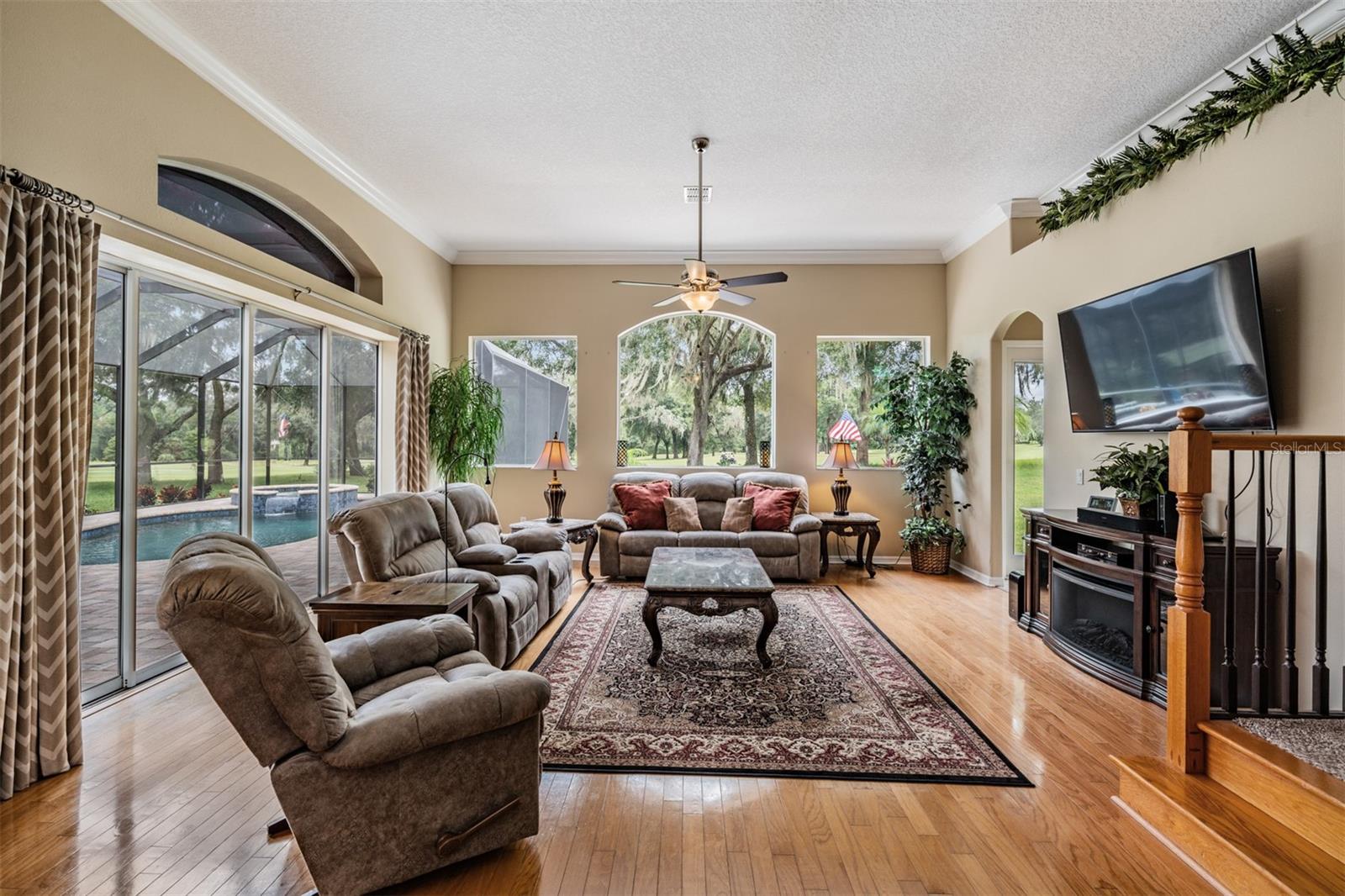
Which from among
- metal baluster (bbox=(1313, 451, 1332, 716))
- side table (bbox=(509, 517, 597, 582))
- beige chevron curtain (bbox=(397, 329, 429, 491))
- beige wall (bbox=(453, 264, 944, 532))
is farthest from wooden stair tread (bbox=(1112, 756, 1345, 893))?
beige chevron curtain (bbox=(397, 329, 429, 491))

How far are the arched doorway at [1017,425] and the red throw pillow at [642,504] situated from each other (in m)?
3.07

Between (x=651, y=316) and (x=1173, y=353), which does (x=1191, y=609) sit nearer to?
(x=1173, y=353)

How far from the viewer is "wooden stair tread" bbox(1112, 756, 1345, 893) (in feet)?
5.95

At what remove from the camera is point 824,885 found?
1.91 meters

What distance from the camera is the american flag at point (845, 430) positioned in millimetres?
6867

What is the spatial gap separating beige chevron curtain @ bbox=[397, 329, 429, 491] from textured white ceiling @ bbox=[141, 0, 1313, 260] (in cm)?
129

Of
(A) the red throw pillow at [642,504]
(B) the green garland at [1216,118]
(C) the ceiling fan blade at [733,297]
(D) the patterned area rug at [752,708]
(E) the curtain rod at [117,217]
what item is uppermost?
(B) the green garland at [1216,118]

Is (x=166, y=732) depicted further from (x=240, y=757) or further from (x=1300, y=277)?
(x=1300, y=277)

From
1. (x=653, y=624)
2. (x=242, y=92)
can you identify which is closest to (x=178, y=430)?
(x=242, y=92)

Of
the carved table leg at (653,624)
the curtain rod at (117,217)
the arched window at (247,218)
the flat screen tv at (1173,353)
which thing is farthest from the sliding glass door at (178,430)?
the flat screen tv at (1173,353)

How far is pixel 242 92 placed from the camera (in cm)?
353

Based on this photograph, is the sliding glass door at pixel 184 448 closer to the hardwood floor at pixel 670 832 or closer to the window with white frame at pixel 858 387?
the hardwood floor at pixel 670 832

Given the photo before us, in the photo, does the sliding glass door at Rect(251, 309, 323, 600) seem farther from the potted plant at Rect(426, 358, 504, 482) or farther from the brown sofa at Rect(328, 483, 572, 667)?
the potted plant at Rect(426, 358, 504, 482)

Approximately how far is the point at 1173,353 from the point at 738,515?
3618mm
